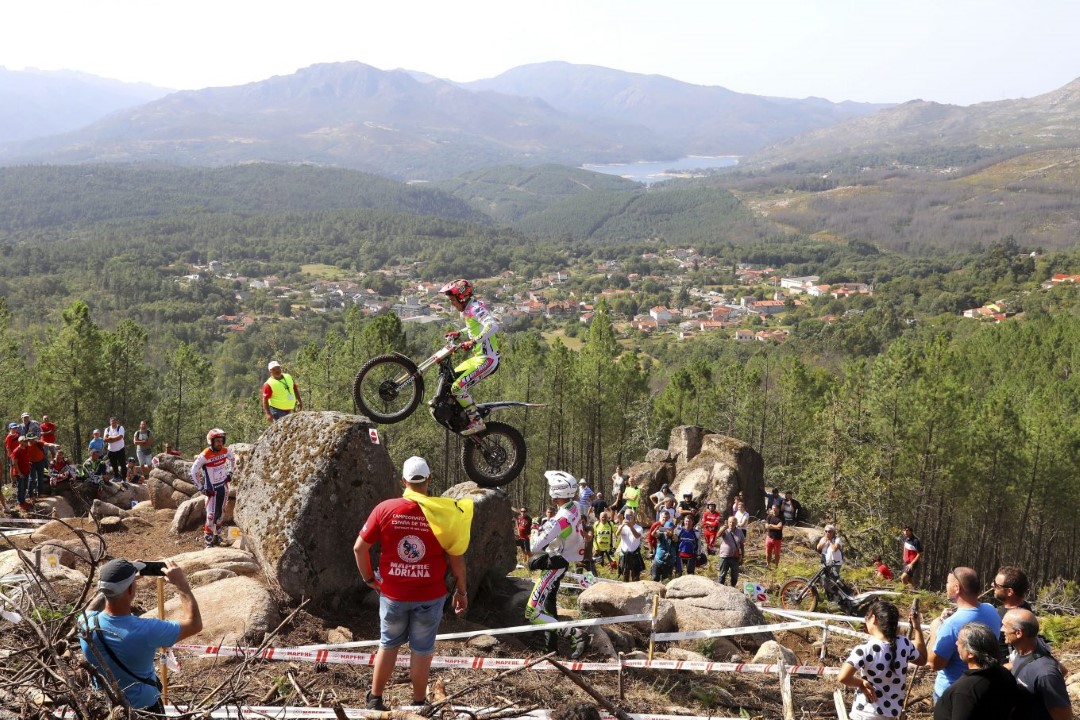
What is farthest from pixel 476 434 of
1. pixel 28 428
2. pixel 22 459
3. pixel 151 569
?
pixel 28 428

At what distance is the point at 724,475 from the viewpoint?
2695 cm

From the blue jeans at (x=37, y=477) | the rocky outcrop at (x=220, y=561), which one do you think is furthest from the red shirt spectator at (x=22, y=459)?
the rocky outcrop at (x=220, y=561)

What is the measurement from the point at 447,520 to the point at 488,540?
4757 millimetres

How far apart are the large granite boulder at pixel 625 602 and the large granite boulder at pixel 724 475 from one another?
15959 mm

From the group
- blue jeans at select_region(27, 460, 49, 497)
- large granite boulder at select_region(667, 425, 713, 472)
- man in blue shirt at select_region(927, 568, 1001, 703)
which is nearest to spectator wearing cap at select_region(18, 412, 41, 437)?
blue jeans at select_region(27, 460, 49, 497)

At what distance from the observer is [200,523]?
14.3m

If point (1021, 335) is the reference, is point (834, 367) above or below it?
below

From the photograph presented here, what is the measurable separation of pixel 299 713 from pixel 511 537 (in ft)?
18.9

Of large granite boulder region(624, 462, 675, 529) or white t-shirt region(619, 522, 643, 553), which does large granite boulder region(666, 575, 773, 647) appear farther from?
large granite boulder region(624, 462, 675, 529)

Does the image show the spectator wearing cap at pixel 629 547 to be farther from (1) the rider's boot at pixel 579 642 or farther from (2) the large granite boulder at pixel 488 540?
(1) the rider's boot at pixel 579 642

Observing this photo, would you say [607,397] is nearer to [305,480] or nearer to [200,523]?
[200,523]

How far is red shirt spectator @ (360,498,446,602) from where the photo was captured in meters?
6.55

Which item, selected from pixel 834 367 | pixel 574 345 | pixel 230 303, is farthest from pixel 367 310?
pixel 834 367

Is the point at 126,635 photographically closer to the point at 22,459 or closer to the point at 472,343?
the point at 472,343
